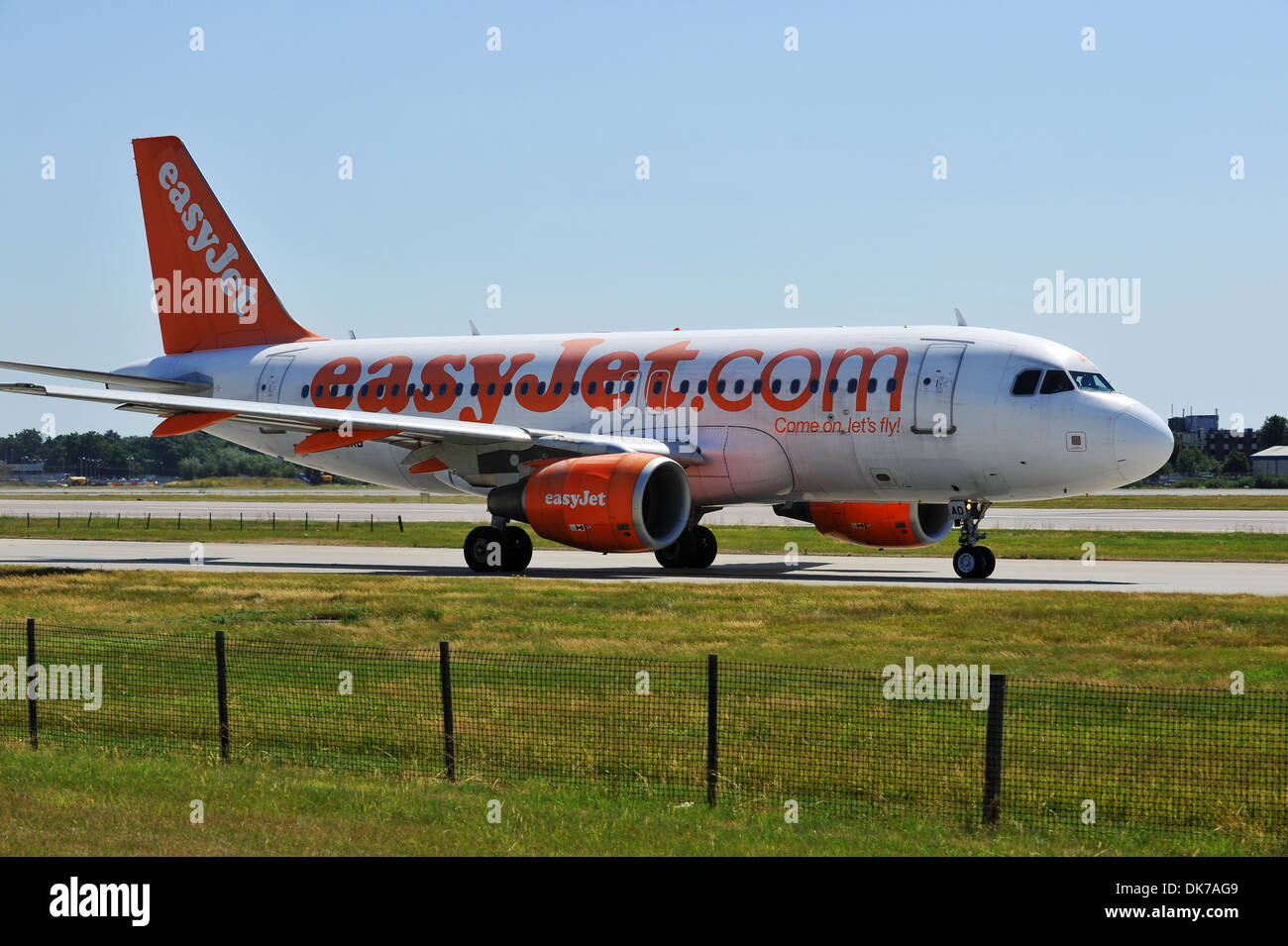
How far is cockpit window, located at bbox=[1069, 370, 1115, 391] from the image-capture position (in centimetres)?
2945

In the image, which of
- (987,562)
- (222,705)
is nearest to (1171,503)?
(987,562)

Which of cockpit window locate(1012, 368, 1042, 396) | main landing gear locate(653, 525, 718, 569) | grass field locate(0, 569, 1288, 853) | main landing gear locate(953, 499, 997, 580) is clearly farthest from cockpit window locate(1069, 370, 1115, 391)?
main landing gear locate(653, 525, 718, 569)

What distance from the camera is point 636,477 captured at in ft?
96.5

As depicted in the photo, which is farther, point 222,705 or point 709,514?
point 709,514

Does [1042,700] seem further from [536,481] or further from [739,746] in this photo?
[536,481]

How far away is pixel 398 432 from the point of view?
3166 cm

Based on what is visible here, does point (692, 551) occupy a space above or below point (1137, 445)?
below

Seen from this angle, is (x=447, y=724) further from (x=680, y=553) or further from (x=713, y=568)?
(x=713, y=568)

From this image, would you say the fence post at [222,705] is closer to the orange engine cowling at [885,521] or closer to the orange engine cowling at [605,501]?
the orange engine cowling at [605,501]

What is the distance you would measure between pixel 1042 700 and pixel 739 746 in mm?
3812

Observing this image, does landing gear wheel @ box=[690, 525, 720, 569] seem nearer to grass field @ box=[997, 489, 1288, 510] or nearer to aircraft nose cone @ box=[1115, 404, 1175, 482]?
aircraft nose cone @ box=[1115, 404, 1175, 482]

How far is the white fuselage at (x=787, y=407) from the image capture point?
2936 cm

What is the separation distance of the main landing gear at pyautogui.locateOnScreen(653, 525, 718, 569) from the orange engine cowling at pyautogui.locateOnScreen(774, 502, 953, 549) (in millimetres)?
1945

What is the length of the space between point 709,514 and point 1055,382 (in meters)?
35.4
